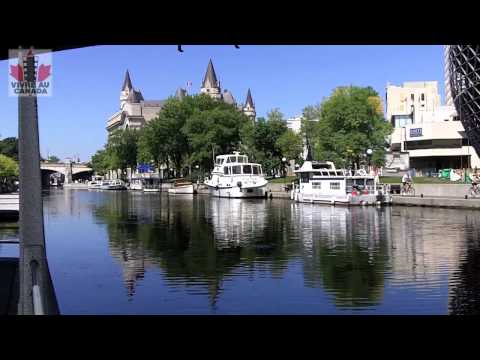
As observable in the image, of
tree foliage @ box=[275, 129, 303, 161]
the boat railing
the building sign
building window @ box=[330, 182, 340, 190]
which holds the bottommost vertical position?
the boat railing

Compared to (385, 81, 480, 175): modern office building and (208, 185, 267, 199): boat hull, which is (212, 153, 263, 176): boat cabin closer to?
(208, 185, 267, 199): boat hull

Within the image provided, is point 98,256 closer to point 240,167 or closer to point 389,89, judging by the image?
point 240,167

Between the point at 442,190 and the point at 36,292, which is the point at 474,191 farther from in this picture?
the point at 36,292

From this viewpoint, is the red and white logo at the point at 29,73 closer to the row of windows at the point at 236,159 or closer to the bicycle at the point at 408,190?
the bicycle at the point at 408,190

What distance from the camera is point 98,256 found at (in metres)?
24.0

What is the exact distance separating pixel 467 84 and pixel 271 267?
194ft

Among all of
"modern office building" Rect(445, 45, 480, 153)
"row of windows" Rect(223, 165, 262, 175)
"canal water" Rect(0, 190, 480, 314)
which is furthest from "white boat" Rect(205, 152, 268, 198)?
"canal water" Rect(0, 190, 480, 314)

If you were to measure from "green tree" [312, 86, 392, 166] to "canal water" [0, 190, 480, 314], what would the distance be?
3601 centimetres

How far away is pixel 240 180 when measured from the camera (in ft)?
235

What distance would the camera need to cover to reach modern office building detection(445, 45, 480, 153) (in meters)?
69.2

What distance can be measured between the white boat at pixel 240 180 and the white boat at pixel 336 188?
37.9 ft

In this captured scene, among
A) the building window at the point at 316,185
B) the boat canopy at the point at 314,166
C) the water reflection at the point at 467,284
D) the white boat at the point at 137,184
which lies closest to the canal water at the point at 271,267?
the water reflection at the point at 467,284

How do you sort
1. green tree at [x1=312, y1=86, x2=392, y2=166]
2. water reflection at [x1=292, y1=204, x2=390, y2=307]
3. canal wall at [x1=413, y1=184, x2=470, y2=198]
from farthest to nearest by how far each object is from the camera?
green tree at [x1=312, y1=86, x2=392, y2=166] → canal wall at [x1=413, y1=184, x2=470, y2=198] → water reflection at [x1=292, y1=204, x2=390, y2=307]
